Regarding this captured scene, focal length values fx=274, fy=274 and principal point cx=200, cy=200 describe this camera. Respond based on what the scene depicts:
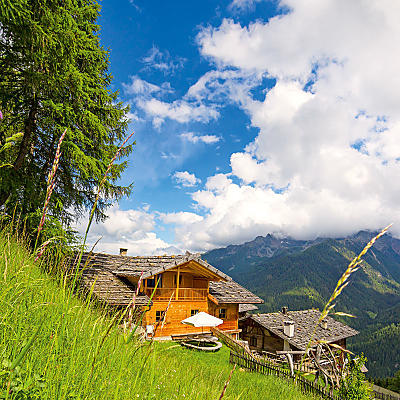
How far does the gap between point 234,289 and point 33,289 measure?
27126 millimetres

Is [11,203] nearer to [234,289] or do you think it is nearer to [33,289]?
[33,289]

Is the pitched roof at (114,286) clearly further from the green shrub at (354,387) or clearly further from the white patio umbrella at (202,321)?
the green shrub at (354,387)

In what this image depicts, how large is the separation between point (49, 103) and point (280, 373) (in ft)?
47.0

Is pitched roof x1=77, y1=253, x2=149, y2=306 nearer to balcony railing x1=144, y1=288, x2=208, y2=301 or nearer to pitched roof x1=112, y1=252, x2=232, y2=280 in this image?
pitched roof x1=112, y1=252, x2=232, y2=280

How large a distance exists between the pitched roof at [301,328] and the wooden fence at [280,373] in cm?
1891

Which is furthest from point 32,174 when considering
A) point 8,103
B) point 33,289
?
point 33,289

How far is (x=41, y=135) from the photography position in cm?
1152

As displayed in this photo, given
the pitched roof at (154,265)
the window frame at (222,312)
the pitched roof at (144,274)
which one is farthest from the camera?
the window frame at (222,312)

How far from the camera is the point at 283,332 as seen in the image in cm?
3241

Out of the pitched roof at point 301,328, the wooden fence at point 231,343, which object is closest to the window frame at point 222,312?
the wooden fence at point 231,343

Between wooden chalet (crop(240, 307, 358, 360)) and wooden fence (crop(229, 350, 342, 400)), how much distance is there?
62.1 feet

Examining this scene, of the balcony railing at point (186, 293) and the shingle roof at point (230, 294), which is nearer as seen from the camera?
the balcony railing at point (186, 293)

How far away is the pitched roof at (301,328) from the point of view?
3172 centimetres

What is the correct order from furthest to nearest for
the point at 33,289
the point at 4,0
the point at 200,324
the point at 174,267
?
the point at 174,267, the point at 200,324, the point at 4,0, the point at 33,289
